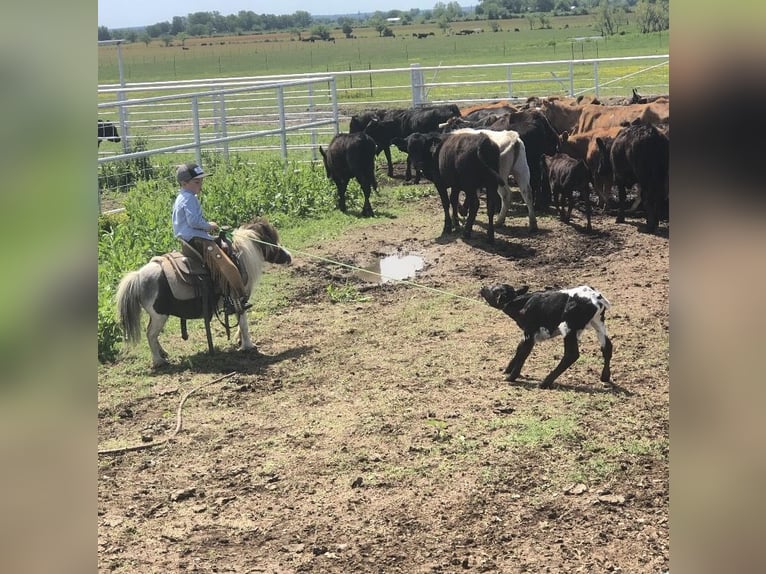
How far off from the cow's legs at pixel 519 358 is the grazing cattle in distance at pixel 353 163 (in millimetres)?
6711

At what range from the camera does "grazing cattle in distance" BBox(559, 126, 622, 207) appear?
1183 cm

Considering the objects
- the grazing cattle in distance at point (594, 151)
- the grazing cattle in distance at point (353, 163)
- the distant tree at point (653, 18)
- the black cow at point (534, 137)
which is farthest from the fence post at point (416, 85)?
the distant tree at point (653, 18)

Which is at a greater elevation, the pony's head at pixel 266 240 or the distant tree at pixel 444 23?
the distant tree at pixel 444 23

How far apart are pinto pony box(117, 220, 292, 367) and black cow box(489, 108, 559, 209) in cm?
605

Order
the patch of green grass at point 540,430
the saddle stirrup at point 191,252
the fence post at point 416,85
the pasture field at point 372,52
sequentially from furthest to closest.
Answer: the pasture field at point 372,52
the fence post at point 416,85
the saddle stirrup at point 191,252
the patch of green grass at point 540,430

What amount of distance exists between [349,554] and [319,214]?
9.11 metres

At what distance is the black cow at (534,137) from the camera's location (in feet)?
40.4

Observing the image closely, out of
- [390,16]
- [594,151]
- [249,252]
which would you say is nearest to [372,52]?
[594,151]

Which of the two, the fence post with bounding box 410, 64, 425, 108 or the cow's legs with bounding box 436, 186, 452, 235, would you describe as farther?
the fence post with bounding box 410, 64, 425, 108

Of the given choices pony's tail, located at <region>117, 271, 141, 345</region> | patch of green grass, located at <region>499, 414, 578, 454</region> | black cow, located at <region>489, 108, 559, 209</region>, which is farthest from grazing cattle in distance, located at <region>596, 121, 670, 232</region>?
pony's tail, located at <region>117, 271, 141, 345</region>

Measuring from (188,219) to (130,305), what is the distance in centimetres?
82

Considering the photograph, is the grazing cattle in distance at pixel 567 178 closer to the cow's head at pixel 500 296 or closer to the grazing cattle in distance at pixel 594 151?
the grazing cattle in distance at pixel 594 151

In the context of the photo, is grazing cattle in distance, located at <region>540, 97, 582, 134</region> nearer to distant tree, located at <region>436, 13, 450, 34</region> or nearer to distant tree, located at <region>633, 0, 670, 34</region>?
distant tree, located at <region>633, 0, 670, 34</region>
